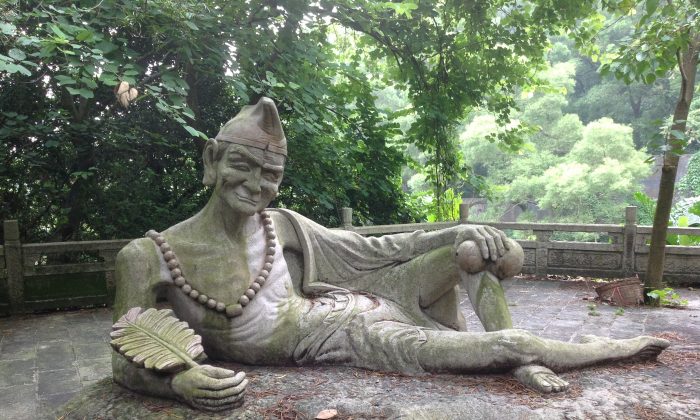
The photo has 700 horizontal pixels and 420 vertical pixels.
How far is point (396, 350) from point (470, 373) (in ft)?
1.08

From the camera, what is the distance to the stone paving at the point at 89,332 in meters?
4.07

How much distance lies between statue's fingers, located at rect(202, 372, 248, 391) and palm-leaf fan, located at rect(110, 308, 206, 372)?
5.5 inches

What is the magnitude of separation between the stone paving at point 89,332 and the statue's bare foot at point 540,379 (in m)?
1.57

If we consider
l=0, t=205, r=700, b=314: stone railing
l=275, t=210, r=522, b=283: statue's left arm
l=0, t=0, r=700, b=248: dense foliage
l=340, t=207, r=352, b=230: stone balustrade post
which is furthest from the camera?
l=340, t=207, r=352, b=230: stone balustrade post

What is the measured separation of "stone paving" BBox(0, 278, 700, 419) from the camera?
407 centimetres

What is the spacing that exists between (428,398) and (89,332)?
459cm

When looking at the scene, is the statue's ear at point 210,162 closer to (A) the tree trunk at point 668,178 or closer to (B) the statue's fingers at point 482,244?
(B) the statue's fingers at point 482,244

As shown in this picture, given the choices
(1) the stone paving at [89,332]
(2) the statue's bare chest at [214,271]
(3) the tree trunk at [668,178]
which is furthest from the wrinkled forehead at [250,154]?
(3) the tree trunk at [668,178]

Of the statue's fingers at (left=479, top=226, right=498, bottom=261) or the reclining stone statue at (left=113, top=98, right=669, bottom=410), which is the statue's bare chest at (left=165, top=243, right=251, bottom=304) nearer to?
the reclining stone statue at (left=113, top=98, right=669, bottom=410)

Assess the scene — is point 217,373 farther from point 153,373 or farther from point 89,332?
point 89,332

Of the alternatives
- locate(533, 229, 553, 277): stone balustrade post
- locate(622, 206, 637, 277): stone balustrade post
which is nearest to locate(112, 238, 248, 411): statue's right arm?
locate(533, 229, 553, 277): stone balustrade post

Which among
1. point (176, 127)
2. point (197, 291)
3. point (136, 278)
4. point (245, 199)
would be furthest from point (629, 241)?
point (136, 278)

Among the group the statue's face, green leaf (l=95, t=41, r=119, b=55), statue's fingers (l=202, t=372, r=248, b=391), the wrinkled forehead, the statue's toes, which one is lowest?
the statue's toes

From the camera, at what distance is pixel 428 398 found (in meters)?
2.21
